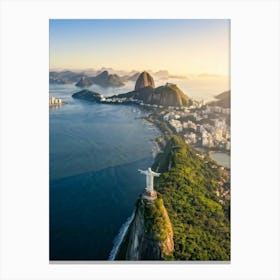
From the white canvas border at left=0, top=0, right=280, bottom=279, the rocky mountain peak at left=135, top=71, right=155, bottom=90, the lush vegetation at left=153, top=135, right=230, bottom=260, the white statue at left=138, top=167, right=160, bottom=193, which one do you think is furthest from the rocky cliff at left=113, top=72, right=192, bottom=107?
the white statue at left=138, top=167, right=160, bottom=193

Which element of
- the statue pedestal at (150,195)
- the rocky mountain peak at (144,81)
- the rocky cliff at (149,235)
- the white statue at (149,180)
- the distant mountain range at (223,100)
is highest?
the rocky mountain peak at (144,81)

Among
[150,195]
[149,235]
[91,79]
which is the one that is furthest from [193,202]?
[91,79]

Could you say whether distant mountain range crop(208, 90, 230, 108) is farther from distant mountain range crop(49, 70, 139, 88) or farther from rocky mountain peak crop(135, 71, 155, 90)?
distant mountain range crop(49, 70, 139, 88)

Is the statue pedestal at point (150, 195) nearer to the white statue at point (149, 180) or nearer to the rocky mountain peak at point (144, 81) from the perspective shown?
the white statue at point (149, 180)
